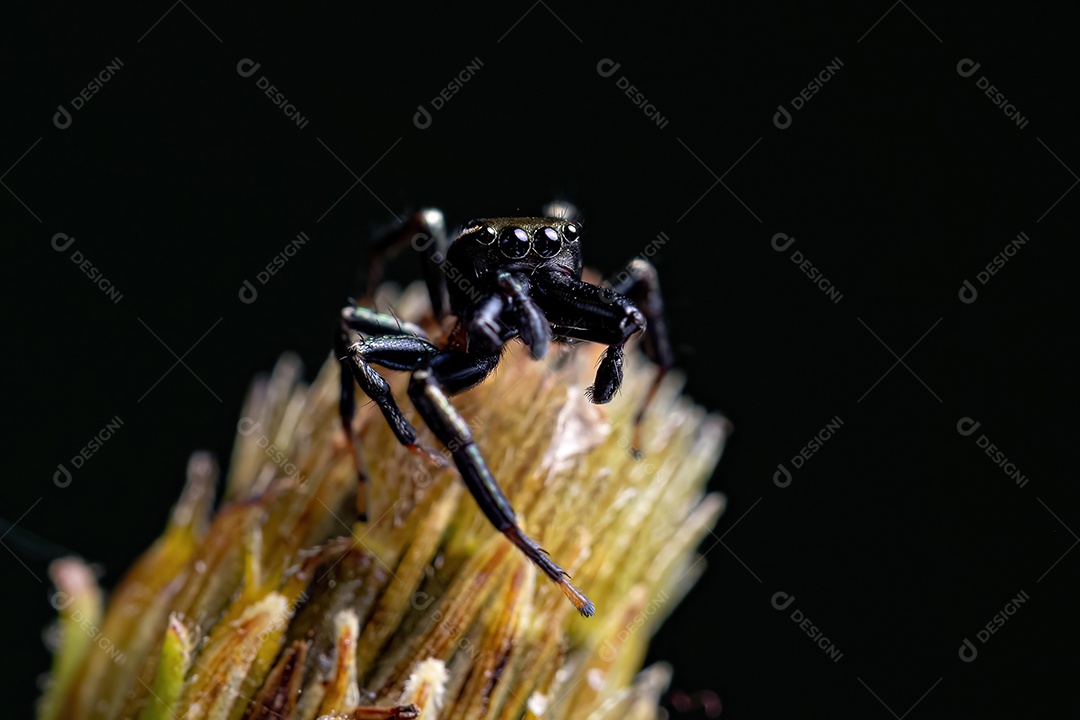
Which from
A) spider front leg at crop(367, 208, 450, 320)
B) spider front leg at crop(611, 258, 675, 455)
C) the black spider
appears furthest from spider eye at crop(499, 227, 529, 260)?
spider front leg at crop(611, 258, 675, 455)

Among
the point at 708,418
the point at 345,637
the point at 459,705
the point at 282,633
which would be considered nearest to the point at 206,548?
the point at 282,633

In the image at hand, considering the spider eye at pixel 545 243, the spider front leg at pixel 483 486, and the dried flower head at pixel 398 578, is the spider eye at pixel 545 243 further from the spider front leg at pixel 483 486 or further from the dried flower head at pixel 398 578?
the spider front leg at pixel 483 486

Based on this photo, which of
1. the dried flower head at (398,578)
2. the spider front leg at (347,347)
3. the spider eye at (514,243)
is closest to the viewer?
the dried flower head at (398,578)

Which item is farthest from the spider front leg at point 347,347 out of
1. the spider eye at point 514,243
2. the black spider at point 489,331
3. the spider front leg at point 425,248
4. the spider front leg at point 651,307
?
the spider front leg at point 651,307

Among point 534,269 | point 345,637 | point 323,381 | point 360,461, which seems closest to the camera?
point 345,637

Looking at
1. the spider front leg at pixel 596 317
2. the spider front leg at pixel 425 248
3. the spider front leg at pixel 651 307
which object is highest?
the spider front leg at pixel 651 307

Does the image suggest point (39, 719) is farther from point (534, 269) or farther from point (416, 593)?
point (534, 269)

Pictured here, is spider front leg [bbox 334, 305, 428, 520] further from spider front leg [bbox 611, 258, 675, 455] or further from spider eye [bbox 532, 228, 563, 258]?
spider front leg [bbox 611, 258, 675, 455]
